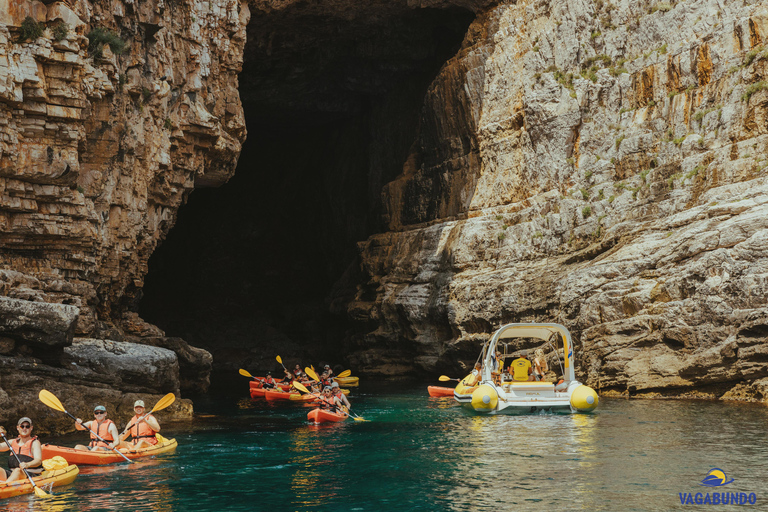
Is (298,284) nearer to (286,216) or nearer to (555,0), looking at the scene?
(286,216)

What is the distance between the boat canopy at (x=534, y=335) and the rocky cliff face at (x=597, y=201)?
2.41 m

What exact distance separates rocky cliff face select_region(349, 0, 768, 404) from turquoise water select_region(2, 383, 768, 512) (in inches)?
132

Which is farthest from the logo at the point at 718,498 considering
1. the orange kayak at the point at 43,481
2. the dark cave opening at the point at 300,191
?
the dark cave opening at the point at 300,191

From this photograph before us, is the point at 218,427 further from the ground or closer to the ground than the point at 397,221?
closer to the ground

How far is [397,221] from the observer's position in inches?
1612

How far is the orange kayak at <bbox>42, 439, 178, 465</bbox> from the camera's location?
13.5 metres

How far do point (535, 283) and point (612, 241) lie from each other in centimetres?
391

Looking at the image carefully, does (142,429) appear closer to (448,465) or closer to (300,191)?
(448,465)

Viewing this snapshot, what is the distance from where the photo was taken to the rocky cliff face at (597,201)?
22406 mm

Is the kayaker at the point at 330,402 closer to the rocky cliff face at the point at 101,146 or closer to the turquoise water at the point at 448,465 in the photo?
the turquoise water at the point at 448,465

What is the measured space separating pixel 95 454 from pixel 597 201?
862 inches

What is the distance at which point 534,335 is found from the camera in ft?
78.3

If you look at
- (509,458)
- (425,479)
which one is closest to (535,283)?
(509,458)

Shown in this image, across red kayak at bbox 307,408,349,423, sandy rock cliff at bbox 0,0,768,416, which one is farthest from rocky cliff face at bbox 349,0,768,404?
red kayak at bbox 307,408,349,423
